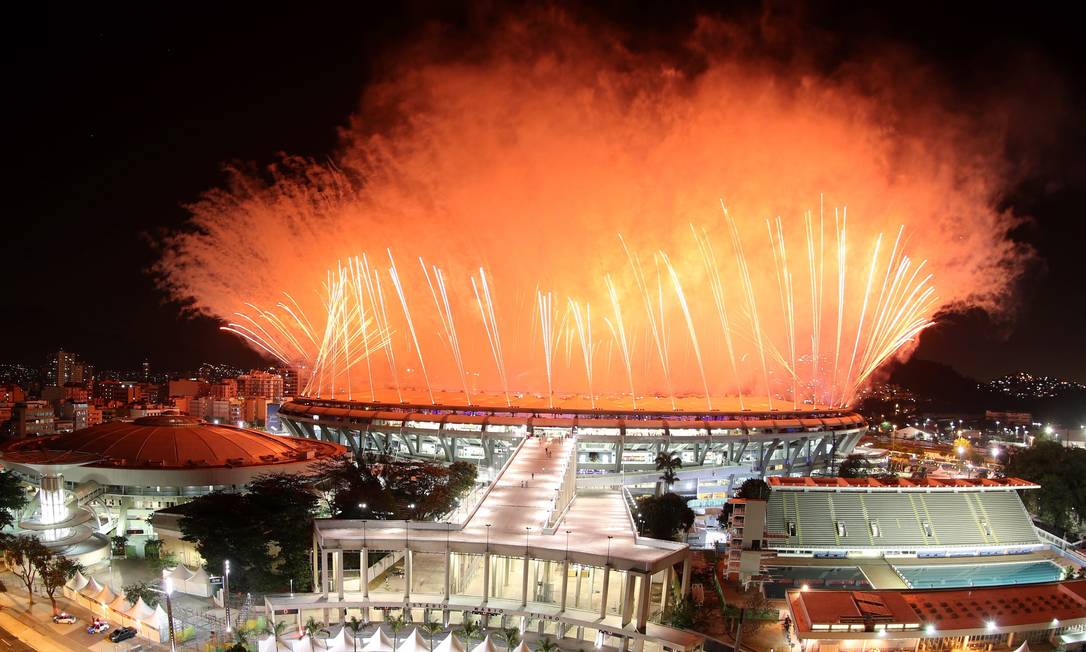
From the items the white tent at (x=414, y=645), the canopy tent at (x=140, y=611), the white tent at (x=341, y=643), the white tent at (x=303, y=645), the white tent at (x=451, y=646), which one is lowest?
the canopy tent at (x=140, y=611)

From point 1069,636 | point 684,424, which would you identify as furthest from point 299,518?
point 684,424

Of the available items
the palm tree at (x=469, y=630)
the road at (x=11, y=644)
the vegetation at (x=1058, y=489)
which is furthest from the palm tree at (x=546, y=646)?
the vegetation at (x=1058, y=489)

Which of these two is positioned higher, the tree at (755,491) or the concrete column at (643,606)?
the tree at (755,491)

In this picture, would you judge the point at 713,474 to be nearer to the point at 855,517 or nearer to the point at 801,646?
the point at 855,517

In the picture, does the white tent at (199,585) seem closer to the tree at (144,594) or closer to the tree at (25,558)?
the tree at (144,594)

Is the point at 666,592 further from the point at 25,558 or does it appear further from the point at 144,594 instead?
the point at 25,558

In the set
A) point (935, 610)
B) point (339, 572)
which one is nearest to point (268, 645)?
point (339, 572)
